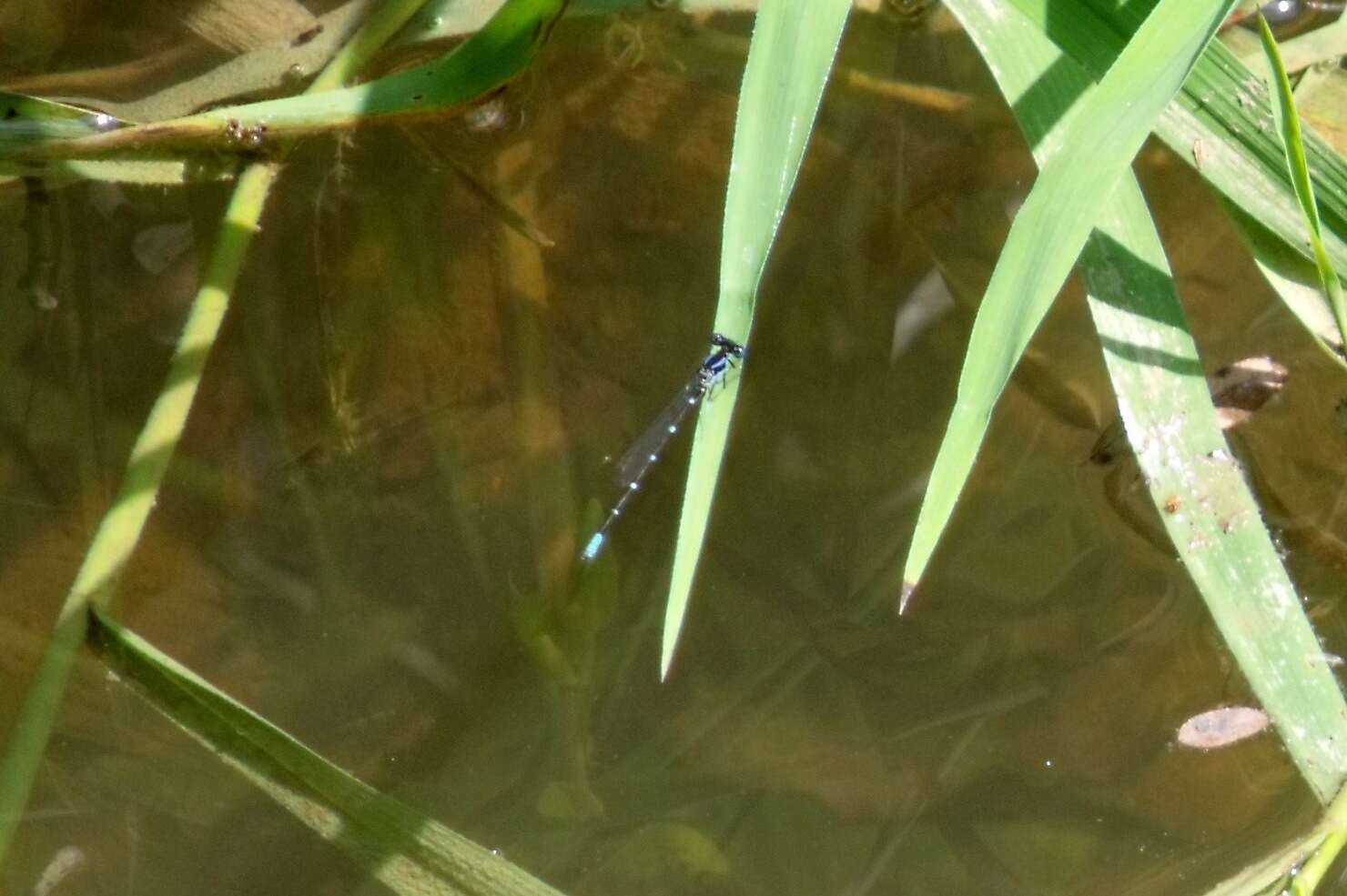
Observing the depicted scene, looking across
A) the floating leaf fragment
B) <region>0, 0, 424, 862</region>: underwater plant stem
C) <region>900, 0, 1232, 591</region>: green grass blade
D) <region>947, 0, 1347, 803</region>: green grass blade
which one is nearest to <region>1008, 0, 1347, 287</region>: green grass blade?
<region>947, 0, 1347, 803</region>: green grass blade

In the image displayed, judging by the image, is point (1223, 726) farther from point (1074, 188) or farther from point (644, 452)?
point (1074, 188)

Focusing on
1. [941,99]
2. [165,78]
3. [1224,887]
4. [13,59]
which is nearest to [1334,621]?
[1224,887]

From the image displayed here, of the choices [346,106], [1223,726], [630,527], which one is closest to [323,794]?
[630,527]

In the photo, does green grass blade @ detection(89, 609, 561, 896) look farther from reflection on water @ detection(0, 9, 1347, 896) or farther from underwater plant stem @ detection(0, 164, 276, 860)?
reflection on water @ detection(0, 9, 1347, 896)

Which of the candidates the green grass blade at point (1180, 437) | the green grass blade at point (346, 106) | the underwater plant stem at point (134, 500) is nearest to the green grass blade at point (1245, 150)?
the green grass blade at point (1180, 437)

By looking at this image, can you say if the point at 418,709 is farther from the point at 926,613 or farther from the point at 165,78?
the point at 165,78
